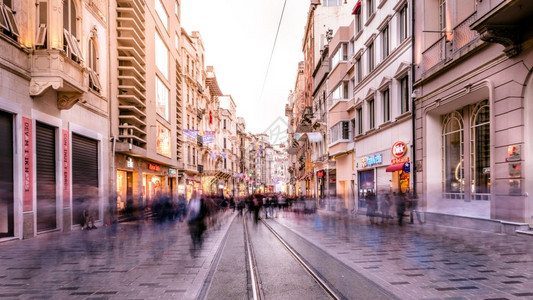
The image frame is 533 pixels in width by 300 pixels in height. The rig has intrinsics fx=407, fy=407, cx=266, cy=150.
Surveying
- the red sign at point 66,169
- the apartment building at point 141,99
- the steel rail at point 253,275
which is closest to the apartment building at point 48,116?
the red sign at point 66,169

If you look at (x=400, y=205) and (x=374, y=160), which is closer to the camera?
(x=400, y=205)

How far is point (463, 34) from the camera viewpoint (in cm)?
1594

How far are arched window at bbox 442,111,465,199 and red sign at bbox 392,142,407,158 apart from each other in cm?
290

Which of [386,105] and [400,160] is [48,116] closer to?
[400,160]

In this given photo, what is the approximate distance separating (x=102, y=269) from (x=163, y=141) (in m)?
26.8

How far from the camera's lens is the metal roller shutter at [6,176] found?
13.5 metres

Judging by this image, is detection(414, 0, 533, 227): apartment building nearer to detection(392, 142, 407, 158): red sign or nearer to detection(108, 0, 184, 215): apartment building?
detection(392, 142, 407, 158): red sign

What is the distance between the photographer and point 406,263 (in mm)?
8953

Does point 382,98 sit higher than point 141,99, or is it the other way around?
point 141,99

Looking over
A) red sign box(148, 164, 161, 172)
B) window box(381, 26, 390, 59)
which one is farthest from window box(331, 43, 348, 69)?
red sign box(148, 164, 161, 172)

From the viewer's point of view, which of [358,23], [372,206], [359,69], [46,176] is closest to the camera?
[46,176]

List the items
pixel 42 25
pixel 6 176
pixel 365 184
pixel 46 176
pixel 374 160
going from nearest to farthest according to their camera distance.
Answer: pixel 6 176, pixel 42 25, pixel 46 176, pixel 374 160, pixel 365 184

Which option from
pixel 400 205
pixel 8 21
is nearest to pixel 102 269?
pixel 8 21

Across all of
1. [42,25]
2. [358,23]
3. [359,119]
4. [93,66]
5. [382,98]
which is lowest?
[359,119]
